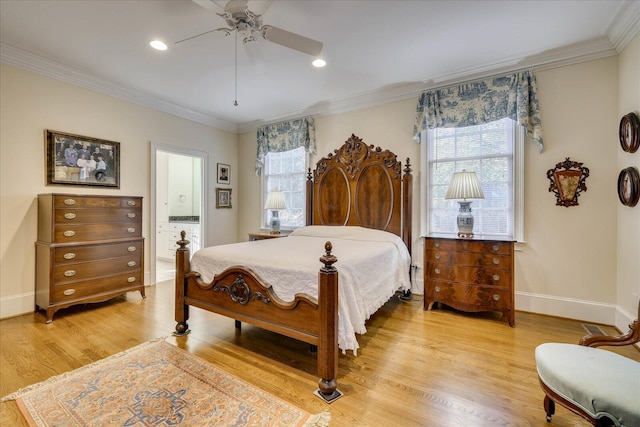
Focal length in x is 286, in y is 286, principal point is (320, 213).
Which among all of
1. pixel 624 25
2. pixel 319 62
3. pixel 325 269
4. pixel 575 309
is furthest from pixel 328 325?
pixel 624 25

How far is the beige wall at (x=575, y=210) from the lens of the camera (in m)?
2.80

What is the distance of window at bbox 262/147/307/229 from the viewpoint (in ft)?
15.9

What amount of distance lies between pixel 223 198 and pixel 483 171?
4.24 metres

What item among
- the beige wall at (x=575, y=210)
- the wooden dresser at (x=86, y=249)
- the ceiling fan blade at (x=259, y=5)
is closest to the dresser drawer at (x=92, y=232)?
the wooden dresser at (x=86, y=249)

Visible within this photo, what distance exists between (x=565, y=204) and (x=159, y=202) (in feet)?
23.4

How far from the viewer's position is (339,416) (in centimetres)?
159

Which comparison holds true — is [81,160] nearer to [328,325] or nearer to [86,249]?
[86,249]

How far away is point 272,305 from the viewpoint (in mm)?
2057

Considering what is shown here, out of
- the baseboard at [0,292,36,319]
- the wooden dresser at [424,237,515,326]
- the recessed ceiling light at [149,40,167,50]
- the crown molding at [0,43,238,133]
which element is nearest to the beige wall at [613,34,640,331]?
the wooden dresser at [424,237,515,326]

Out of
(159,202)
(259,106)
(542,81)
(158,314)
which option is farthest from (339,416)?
(159,202)

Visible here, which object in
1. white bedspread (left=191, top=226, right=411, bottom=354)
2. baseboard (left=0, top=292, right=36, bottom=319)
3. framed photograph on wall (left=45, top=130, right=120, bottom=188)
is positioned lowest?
baseboard (left=0, top=292, right=36, bottom=319)

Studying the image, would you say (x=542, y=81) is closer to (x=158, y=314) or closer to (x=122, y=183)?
(x=158, y=314)

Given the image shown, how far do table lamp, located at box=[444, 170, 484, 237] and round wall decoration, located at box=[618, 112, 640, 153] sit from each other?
1174 mm

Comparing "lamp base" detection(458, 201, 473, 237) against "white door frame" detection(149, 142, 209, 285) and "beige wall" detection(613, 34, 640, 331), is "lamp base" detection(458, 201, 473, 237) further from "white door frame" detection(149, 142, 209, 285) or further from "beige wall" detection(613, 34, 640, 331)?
"white door frame" detection(149, 142, 209, 285)
